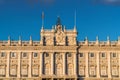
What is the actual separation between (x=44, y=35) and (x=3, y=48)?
11564 millimetres

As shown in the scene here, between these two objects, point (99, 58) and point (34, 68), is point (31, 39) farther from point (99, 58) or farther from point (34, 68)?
point (99, 58)

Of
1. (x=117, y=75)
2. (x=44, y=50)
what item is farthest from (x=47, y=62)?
(x=117, y=75)

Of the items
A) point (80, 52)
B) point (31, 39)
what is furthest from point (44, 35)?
point (80, 52)

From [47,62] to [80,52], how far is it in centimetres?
934

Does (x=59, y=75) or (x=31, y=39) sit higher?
(x=31, y=39)

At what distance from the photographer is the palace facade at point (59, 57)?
4065 inches

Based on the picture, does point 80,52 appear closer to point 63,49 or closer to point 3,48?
point 63,49

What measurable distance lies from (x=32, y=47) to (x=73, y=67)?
40.3ft

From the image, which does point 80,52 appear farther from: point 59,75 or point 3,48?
point 3,48

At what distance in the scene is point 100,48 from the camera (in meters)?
105

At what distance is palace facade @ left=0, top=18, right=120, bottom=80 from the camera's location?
103m

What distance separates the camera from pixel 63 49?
4087 inches

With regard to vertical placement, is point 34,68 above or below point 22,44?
below

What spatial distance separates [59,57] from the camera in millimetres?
103688
